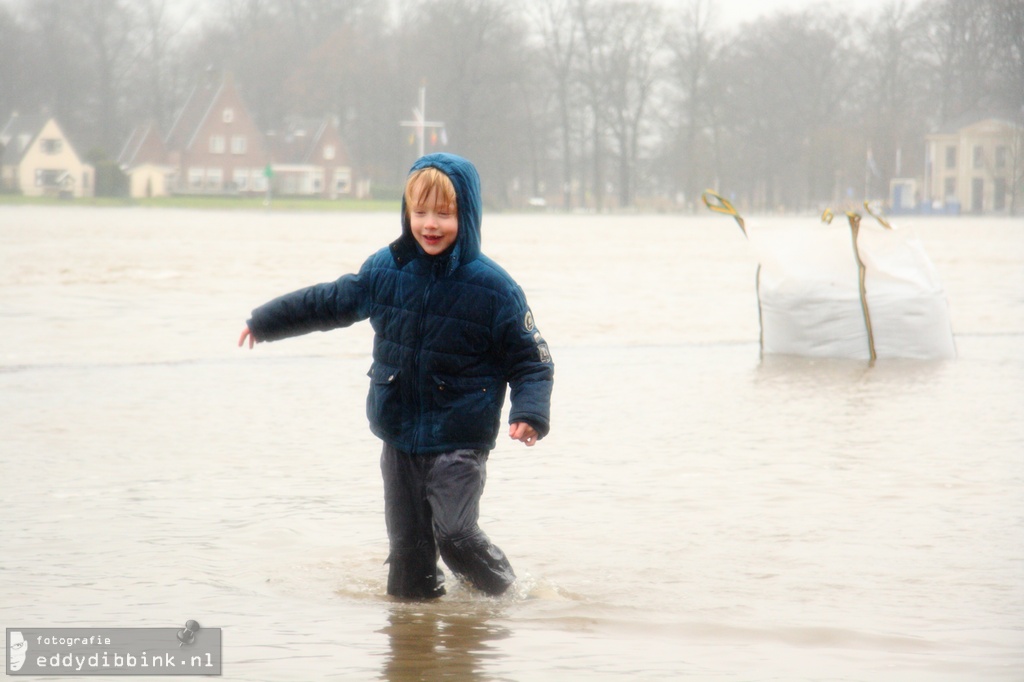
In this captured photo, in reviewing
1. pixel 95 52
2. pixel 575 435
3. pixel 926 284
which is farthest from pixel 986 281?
pixel 95 52

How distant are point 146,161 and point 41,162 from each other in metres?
7.02

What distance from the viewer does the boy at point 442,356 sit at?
390cm

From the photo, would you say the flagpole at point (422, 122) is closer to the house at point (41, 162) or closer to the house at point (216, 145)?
the house at point (216, 145)

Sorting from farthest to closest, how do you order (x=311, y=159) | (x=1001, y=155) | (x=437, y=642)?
1. (x=311, y=159)
2. (x=1001, y=155)
3. (x=437, y=642)

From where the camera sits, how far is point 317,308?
13.3ft

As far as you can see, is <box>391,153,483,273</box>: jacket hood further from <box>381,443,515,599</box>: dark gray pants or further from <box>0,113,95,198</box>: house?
<box>0,113,95,198</box>: house

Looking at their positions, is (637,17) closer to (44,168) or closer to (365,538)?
(44,168)

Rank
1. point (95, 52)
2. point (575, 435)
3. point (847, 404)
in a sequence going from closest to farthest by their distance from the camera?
point (575, 435) < point (847, 404) < point (95, 52)

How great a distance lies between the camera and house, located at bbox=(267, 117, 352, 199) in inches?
3588

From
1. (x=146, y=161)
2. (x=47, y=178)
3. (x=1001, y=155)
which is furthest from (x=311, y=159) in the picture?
(x=1001, y=155)

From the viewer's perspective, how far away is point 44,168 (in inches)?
2995

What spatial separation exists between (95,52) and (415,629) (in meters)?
67.8

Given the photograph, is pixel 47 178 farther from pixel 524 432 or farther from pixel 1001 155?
pixel 524 432

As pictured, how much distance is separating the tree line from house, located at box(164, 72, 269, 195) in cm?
161
